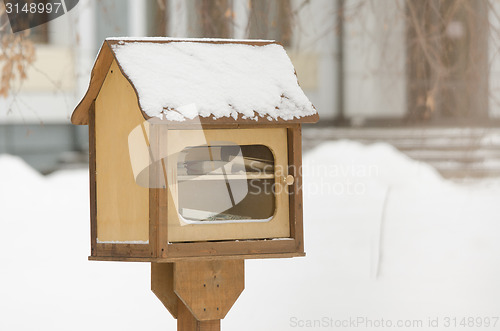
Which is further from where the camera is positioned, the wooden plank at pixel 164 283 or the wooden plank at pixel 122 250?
the wooden plank at pixel 164 283

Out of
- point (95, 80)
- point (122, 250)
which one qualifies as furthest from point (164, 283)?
point (95, 80)

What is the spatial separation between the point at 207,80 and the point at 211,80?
0.04 ft

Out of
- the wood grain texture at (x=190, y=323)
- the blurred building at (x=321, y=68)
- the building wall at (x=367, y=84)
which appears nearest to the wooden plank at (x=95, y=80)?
the wood grain texture at (x=190, y=323)

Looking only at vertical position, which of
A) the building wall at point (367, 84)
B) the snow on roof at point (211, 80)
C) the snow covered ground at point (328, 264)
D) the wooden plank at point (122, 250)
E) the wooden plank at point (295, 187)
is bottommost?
the snow covered ground at point (328, 264)

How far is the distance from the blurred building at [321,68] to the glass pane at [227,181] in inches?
105

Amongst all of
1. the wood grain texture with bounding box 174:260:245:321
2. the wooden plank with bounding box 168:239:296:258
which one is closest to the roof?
the wooden plank with bounding box 168:239:296:258

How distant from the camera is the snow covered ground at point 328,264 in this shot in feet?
14.3

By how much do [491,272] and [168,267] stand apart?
2.55 meters

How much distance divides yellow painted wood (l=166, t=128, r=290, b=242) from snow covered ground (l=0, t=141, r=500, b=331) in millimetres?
1935

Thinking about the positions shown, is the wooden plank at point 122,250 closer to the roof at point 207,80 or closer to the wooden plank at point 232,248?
the wooden plank at point 232,248

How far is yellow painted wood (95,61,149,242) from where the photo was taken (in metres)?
2.32

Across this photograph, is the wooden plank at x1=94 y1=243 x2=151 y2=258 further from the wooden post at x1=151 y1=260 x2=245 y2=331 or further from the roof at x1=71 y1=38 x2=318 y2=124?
the roof at x1=71 y1=38 x2=318 y2=124

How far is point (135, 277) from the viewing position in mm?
4492

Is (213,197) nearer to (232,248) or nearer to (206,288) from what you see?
(232,248)
